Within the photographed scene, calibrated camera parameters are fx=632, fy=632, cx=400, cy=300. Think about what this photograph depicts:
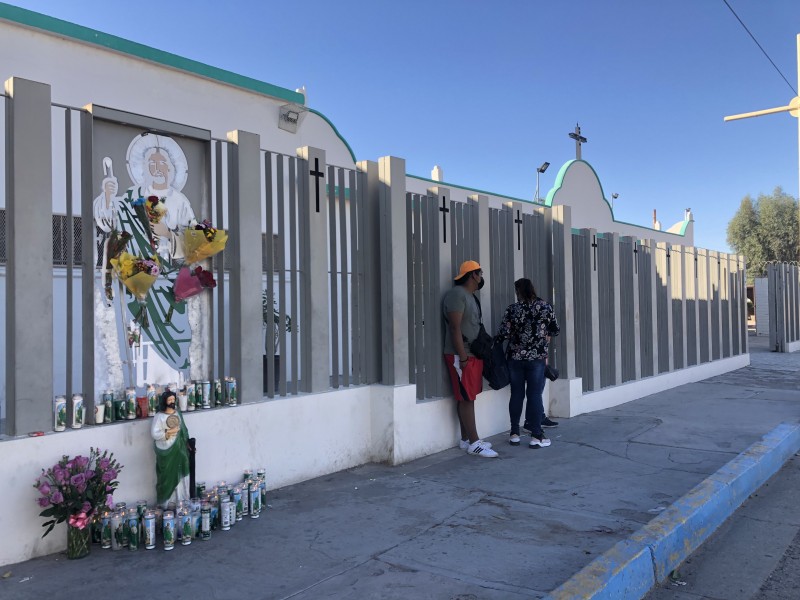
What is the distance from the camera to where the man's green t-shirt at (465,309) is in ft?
20.7

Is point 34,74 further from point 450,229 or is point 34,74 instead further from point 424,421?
point 424,421

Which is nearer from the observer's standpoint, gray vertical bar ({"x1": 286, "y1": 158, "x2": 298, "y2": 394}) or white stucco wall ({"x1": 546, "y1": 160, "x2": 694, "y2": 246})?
gray vertical bar ({"x1": 286, "y1": 158, "x2": 298, "y2": 394})

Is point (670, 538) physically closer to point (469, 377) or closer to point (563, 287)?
point (469, 377)

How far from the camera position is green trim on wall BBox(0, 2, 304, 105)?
7.57 metres

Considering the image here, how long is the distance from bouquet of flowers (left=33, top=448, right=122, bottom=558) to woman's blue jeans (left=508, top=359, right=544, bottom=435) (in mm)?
4231

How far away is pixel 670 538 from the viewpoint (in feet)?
12.8

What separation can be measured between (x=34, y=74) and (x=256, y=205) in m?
4.49

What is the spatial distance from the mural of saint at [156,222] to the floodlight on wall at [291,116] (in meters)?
5.72

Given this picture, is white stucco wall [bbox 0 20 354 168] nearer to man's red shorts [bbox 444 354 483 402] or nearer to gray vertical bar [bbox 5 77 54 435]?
gray vertical bar [bbox 5 77 54 435]

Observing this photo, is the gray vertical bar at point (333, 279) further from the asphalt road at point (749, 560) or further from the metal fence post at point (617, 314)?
the metal fence post at point (617, 314)

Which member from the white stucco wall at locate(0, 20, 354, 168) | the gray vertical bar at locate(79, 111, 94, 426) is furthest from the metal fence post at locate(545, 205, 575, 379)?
the gray vertical bar at locate(79, 111, 94, 426)

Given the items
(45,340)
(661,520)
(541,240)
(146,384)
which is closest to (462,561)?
(661,520)

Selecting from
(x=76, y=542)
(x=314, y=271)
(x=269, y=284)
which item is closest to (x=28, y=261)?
(x=76, y=542)

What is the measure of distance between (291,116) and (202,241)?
6171 millimetres
